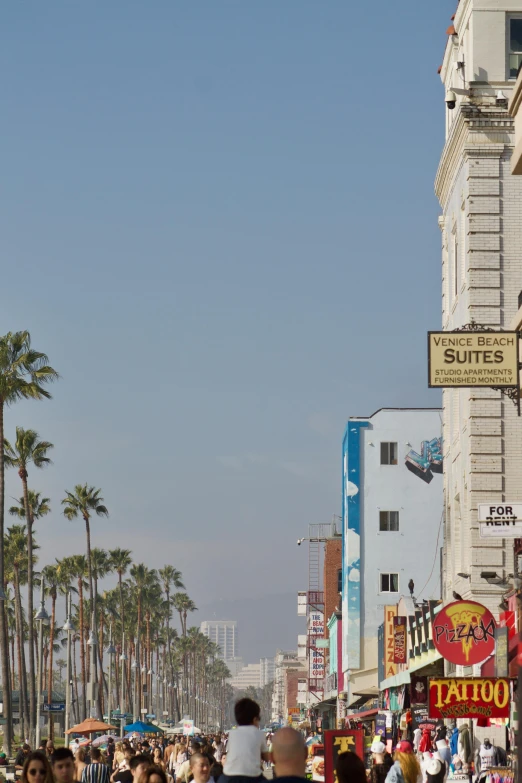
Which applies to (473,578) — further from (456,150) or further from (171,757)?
(456,150)

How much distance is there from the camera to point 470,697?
66.6 ft

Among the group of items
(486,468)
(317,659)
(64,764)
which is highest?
(486,468)

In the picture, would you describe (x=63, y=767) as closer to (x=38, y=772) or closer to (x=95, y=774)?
(x=38, y=772)

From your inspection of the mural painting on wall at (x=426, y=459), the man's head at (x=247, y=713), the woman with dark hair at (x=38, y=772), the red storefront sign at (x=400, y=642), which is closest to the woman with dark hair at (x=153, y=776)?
the man's head at (x=247, y=713)

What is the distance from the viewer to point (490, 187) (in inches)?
1305

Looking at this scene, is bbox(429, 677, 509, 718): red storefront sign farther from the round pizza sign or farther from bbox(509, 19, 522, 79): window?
bbox(509, 19, 522, 79): window

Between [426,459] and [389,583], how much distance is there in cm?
759

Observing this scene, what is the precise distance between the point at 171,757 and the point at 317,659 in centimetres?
8922

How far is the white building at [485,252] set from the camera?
31.9 m

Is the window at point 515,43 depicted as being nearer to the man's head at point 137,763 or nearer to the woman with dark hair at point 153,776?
the man's head at point 137,763

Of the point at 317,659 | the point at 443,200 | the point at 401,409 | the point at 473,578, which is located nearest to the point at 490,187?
the point at 443,200

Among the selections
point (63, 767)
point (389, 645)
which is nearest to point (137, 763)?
point (63, 767)

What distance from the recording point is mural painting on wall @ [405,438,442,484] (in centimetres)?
7419

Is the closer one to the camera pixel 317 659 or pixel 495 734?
pixel 495 734
